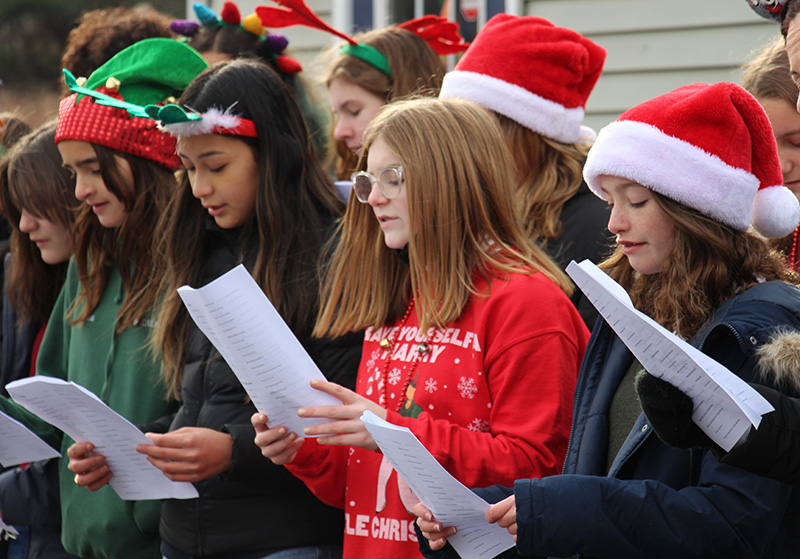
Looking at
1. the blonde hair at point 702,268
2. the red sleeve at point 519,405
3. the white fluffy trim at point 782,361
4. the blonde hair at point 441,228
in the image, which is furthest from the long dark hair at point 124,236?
the white fluffy trim at point 782,361

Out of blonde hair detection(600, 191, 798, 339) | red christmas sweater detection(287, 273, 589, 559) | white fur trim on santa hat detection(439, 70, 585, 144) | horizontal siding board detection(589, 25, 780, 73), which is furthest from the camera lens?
horizontal siding board detection(589, 25, 780, 73)

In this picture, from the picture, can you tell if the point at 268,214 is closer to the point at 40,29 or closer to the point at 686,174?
the point at 686,174

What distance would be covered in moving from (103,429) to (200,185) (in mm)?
842

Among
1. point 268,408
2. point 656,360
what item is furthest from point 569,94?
point 656,360

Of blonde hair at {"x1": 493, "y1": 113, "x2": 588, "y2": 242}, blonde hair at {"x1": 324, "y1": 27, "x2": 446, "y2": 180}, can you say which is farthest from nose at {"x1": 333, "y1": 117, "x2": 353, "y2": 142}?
blonde hair at {"x1": 493, "y1": 113, "x2": 588, "y2": 242}

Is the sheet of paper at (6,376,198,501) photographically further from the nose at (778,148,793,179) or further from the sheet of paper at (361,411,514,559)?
the nose at (778,148,793,179)

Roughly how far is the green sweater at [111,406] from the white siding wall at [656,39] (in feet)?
10.2

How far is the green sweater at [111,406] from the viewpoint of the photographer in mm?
3289

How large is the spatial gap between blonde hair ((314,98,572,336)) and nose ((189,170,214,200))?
0.60m

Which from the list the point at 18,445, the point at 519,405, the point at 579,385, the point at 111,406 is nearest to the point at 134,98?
the point at 111,406

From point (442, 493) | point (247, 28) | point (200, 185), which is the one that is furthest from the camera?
point (247, 28)

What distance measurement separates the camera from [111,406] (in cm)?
338

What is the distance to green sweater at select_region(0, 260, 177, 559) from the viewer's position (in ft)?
10.8

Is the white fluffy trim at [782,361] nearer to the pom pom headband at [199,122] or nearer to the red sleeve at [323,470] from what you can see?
the red sleeve at [323,470]
